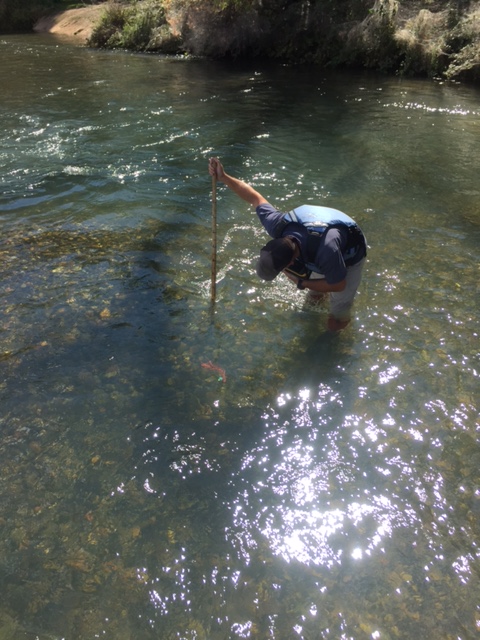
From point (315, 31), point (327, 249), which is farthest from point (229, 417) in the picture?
point (315, 31)

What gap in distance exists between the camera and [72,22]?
32250 millimetres

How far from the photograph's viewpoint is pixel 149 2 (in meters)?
23.6

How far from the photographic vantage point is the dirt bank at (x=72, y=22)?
30061 mm

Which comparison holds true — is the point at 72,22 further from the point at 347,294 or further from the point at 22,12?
the point at 347,294

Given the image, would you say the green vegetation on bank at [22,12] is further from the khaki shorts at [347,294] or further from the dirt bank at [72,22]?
the khaki shorts at [347,294]

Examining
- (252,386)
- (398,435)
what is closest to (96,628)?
(252,386)

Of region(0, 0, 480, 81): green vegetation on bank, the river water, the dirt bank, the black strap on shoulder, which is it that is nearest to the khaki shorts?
the river water

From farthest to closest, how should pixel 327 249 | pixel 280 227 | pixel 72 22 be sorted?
pixel 72 22
pixel 280 227
pixel 327 249

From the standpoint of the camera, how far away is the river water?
10.8ft

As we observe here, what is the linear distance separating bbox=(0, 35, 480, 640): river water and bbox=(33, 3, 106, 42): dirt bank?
2570 centimetres

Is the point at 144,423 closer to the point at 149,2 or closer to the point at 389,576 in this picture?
the point at 389,576

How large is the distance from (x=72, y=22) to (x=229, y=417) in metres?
36.4

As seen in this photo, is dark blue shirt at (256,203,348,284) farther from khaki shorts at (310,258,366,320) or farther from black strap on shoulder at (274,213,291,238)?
khaki shorts at (310,258,366,320)

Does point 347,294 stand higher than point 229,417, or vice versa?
point 347,294
